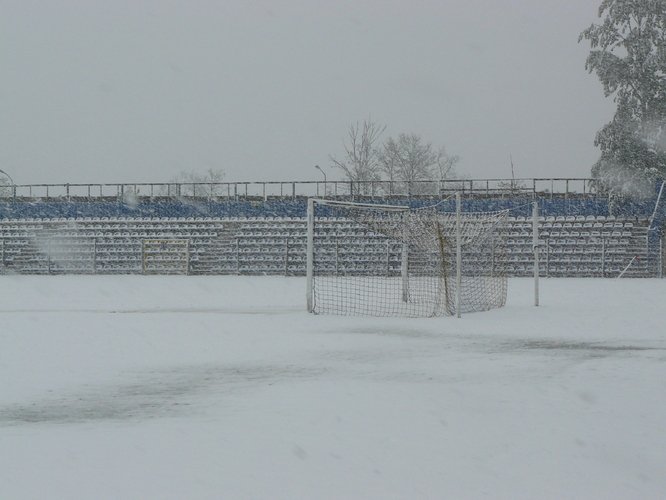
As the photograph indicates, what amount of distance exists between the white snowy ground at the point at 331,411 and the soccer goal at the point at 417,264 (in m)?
3.59

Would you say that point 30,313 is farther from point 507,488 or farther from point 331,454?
point 507,488

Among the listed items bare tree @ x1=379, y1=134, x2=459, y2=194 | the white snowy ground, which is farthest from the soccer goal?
bare tree @ x1=379, y1=134, x2=459, y2=194

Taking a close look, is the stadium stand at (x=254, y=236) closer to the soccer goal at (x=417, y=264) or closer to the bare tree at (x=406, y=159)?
the soccer goal at (x=417, y=264)

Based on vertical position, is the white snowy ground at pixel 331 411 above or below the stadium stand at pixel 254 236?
below

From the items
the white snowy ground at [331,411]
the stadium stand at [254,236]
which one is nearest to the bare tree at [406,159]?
the stadium stand at [254,236]

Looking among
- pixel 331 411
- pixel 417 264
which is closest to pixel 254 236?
pixel 417 264

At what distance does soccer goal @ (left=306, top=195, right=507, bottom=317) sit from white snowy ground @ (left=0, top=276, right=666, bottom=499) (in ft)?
11.8

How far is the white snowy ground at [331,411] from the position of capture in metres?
4.17

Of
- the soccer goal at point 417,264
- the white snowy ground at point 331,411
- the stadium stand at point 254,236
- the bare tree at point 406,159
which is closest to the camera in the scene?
the white snowy ground at point 331,411

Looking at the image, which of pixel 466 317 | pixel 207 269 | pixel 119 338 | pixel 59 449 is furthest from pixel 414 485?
pixel 207 269

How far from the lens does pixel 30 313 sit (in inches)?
604

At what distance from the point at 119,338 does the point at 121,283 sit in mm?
17762

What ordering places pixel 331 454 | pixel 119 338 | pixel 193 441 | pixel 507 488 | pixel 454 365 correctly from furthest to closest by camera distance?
1. pixel 119 338
2. pixel 454 365
3. pixel 193 441
4. pixel 331 454
5. pixel 507 488

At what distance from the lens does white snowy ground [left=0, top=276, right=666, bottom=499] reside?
4172 mm
